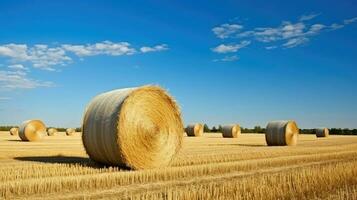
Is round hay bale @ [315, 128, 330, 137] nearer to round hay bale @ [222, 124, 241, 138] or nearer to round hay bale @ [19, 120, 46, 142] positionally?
round hay bale @ [222, 124, 241, 138]

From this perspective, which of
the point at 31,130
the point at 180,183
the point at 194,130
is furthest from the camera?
the point at 194,130

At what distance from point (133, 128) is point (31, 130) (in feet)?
59.0

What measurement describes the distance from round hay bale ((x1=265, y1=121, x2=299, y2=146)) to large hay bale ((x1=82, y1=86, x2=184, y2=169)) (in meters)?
11.8

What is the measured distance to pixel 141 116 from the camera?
12.5 m

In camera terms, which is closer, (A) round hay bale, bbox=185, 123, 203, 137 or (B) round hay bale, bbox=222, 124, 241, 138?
(B) round hay bale, bbox=222, 124, 241, 138

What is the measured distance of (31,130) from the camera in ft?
93.3

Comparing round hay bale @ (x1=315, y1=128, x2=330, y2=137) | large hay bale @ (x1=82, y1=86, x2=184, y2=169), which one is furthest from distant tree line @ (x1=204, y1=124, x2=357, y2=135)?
large hay bale @ (x1=82, y1=86, x2=184, y2=169)

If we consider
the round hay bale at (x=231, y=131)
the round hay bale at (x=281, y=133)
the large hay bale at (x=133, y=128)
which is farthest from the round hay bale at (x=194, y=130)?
the large hay bale at (x=133, y=128)

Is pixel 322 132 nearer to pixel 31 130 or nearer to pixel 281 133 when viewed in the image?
pixel 281 133

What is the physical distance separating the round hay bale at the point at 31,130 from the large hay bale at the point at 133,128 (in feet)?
53.7

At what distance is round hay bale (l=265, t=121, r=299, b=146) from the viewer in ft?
77.9

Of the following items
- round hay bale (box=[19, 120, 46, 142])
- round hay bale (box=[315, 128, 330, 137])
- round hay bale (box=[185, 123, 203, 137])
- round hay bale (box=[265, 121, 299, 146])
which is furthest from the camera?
round hay bale (box=[315, 128, 330, 137])

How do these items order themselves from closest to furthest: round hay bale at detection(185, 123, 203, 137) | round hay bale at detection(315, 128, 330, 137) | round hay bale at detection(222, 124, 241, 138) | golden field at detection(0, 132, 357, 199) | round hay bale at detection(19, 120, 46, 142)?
1. golden field at detection(0, 132, 357, 199)
2. round hay bale at detection(19, 120, 46, 142)
3. round hay bale at detection(222, 124, 241, 138)
4. round hay bale at detection(185, 123, 203, 137)
5. round hay bale at detection(315, 128, 330, 137)

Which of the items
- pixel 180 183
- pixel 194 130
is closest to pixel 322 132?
pixel 194 130
